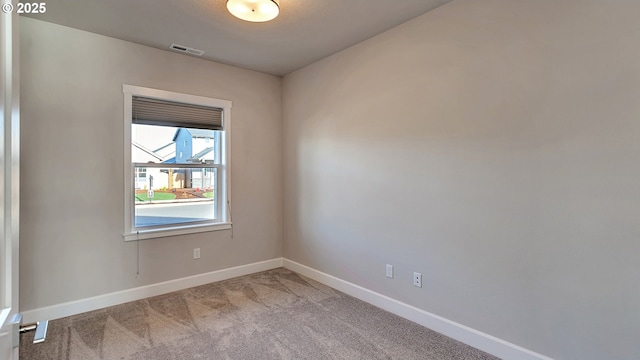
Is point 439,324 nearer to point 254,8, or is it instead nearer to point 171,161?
point 254,8

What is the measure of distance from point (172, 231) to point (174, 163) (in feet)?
2.49

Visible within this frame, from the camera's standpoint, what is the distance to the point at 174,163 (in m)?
3.46

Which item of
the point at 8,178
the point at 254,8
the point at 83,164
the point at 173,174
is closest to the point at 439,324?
the point at 8,178

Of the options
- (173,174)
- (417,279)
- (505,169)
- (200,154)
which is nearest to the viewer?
(505,169)

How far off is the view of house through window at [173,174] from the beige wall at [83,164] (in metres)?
0.22

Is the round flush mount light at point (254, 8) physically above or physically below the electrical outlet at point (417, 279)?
above

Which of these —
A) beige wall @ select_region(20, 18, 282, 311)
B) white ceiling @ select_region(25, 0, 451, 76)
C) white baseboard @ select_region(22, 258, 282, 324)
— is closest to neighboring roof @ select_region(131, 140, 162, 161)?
beige wall @ select_region(20, 18, 282, 311)

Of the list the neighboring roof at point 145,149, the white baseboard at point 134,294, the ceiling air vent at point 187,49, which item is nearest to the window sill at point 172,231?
the white baseboard at point 134,294

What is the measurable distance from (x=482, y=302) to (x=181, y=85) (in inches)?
140

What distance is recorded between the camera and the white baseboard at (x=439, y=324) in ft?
6.84

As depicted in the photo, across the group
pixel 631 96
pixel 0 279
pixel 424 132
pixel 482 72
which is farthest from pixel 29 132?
pixel 631 96

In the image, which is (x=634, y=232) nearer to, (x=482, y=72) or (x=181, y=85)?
(x=482, y=72)

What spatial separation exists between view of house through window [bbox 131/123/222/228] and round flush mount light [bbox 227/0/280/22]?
174cm

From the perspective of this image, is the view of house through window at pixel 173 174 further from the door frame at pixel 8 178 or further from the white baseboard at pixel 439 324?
A: the door frame at pixel 8 178
